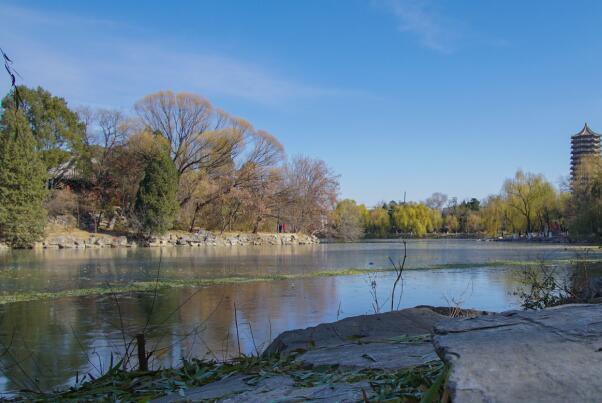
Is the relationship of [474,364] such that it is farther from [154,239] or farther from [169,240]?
[169,240]

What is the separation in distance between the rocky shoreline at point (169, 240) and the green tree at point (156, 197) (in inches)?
44.1

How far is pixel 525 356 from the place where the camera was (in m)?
1.83

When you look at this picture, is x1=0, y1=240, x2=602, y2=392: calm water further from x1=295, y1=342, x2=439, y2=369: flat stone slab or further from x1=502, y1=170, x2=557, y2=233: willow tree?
x1=502, y1=170, x2=557, y2=233: willow tree

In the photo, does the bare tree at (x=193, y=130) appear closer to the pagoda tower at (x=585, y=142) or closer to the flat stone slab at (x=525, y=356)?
the flat stone slab at (x=525, y=356)

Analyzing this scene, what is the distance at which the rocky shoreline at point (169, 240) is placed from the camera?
35.4 m

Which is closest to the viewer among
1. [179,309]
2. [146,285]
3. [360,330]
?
[360,330]

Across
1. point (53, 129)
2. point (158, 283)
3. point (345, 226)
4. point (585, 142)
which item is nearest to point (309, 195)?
point (345, 226)

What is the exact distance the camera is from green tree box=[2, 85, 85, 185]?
39125 millimetres

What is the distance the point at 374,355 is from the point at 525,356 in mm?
1264

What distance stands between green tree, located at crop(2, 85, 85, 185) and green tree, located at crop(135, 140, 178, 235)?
706cm

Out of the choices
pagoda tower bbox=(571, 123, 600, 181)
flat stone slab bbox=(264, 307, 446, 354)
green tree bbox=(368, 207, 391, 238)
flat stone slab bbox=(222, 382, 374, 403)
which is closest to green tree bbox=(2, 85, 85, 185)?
flat stone slab bbox=(264, 307, 446, 354)

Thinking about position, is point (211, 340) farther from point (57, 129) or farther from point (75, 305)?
point (57, 129)

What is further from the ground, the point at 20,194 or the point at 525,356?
the point at 20,194

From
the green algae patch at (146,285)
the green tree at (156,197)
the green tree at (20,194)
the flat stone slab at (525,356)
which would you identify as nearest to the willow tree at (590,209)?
the green algae patch at (146,285)
